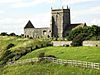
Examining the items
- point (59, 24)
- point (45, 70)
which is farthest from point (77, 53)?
point (59, 24)

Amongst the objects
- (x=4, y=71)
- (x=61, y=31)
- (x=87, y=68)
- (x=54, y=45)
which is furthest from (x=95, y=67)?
(x=61, y=31)

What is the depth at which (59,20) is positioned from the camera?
142375 mm

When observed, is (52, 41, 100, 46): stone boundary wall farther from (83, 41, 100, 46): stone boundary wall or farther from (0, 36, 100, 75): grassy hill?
(0, 36, 100, 75): grassy hill

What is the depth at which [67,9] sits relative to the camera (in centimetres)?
14225

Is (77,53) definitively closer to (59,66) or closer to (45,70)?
(59,66)

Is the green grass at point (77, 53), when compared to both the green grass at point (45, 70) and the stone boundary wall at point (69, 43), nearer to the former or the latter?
the green grass at point (45, 70)

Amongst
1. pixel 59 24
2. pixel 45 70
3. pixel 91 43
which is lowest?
pixel 45 70

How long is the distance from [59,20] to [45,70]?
234 ft

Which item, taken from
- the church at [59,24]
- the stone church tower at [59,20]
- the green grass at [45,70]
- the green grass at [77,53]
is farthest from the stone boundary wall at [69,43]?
the stone church tower at [59,20]

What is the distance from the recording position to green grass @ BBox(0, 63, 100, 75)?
6531cm

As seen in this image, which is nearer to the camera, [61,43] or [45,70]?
[45,70]

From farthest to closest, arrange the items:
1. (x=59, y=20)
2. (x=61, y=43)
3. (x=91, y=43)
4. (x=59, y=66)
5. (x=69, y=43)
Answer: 1. (x=59, y=20)
2. (x=61, y=43)
3. (x=69, y=43)
4. (x=91, y=43)
5. (x=59, y=66)

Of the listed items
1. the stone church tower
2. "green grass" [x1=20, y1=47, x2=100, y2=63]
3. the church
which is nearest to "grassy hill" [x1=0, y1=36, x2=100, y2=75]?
"green grass" [x1=20, y1=47, x2=100, y2=63]

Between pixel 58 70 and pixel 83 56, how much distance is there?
341 inches
